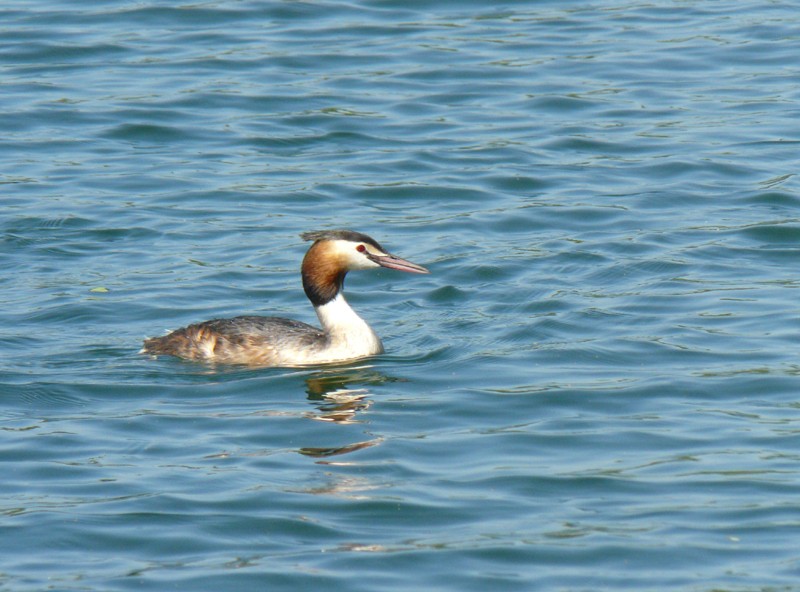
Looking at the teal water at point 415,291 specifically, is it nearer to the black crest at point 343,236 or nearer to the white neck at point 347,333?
the white neck at point 347,333

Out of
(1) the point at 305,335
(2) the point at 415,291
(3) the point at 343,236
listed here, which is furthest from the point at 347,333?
(2) the point at 415,291

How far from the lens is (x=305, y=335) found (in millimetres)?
11984

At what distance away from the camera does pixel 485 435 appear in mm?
10109

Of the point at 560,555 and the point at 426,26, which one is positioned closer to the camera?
the point at 560,555

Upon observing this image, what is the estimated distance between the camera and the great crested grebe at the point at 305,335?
→ 467 inches

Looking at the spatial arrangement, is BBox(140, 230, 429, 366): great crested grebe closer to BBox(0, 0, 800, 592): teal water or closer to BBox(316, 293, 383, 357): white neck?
BBox(316, 293, 383, 357): white neck

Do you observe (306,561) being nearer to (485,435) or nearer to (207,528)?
(207,528)

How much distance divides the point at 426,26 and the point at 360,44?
118 centimetres

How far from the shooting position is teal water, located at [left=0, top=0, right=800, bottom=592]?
854cm

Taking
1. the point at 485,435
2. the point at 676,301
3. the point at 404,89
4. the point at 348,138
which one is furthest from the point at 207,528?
the point at 404,89

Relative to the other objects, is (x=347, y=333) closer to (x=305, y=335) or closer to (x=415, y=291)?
(x=305, y=335)

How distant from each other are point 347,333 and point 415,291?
1879mm

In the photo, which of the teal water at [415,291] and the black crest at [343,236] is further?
the black crest at [343,236]

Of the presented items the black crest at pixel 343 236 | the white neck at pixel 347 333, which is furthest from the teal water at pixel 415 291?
the black crest at pixel 343 236
